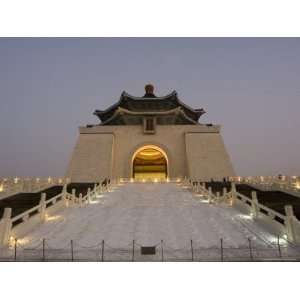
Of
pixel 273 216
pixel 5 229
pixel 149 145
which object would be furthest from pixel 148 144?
pixel 5 229

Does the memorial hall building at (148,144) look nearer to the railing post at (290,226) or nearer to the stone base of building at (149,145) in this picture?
the stone base of building at (149,145)

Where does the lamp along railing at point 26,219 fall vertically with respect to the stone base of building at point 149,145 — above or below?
below

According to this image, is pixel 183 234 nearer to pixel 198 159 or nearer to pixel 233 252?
pixel 233 252

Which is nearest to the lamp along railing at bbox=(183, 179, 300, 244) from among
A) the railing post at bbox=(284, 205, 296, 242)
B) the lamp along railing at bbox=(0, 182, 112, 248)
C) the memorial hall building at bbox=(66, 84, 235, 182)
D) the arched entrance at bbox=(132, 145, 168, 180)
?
the railing post at bbox=(284, 205, 296, 242)

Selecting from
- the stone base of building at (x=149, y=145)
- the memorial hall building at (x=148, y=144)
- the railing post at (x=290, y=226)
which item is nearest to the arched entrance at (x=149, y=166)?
the memorial hall building at (x=148, y=144)

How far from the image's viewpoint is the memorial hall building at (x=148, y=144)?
23031mm

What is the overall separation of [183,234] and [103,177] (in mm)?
17186

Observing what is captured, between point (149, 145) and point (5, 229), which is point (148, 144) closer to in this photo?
point (149, 145)

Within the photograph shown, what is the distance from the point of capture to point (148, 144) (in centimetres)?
2528

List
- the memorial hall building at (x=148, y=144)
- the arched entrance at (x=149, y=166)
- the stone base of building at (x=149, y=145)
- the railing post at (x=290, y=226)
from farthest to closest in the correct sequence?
1. the arched entrance at (x=149, y=166)
2. the memorial hall building at (x=148, y=144)
3. the stone base of building at (x=149, y=145)
4. the railing post at (x=290, y=226)

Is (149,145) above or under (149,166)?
above

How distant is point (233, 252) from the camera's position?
4.87 metres

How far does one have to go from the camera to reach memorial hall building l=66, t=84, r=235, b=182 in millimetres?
23031

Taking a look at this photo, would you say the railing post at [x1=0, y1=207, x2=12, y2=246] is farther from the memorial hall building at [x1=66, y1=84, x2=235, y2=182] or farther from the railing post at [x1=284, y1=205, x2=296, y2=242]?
the memorial hall building at [x1=66, y1=84, x2=235, y2=182]
